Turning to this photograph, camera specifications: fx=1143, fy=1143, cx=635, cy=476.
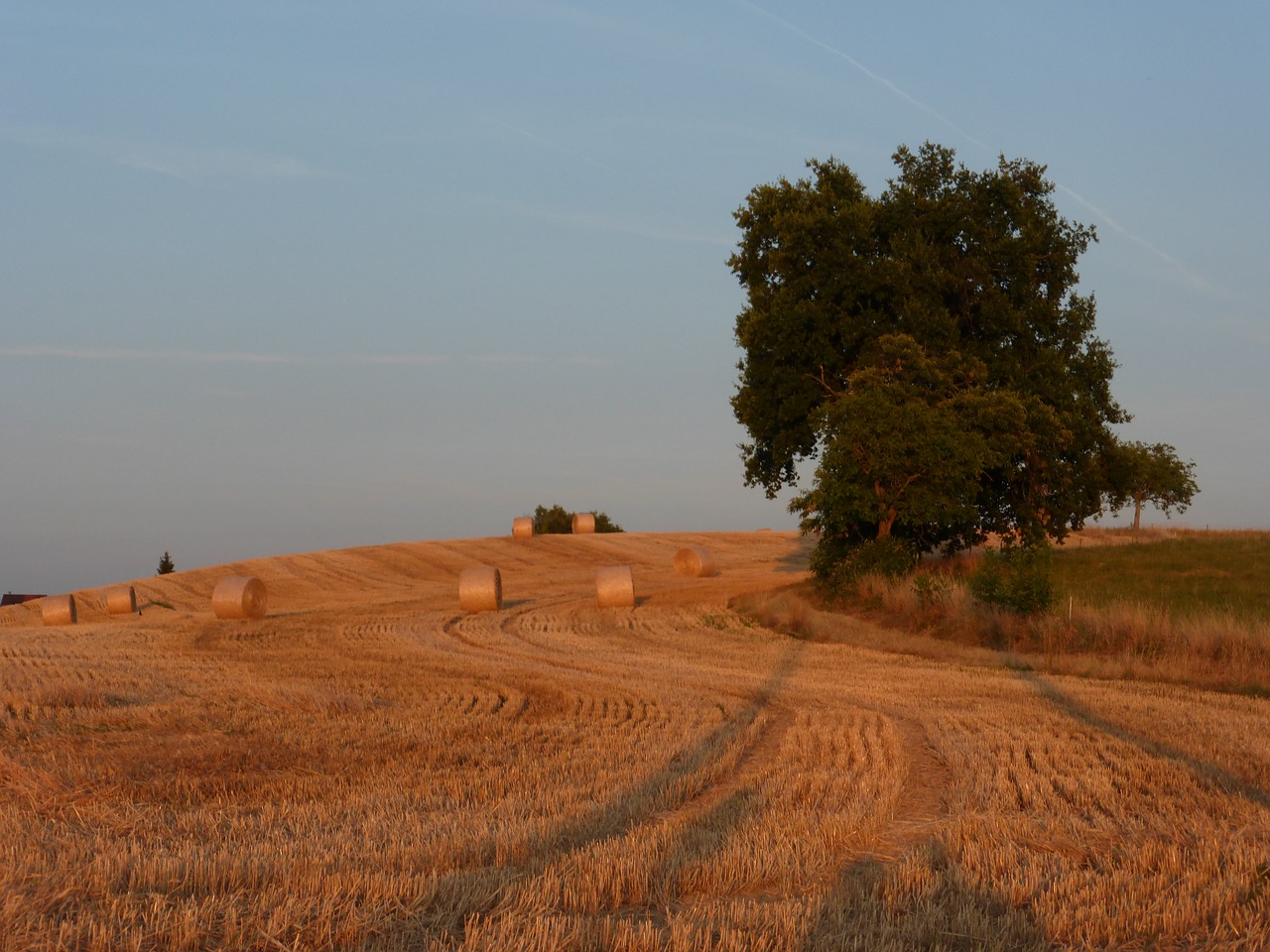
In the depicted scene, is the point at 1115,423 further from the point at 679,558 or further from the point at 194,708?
the point at 194,708

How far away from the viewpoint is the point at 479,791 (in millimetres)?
8883

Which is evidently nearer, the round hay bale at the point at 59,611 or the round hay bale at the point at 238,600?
the round hay bale at the point at 238,600

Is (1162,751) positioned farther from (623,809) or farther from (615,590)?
(615,590)

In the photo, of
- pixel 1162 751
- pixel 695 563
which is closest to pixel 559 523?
pixel 695 563

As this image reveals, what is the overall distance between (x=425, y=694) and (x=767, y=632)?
496 inches

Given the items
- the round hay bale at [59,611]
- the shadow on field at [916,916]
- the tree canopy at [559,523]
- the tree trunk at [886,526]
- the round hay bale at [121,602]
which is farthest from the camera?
the tree canopy at [559,523]

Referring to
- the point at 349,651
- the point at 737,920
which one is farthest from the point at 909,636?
the point at 737,920

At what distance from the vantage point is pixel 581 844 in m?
7.21

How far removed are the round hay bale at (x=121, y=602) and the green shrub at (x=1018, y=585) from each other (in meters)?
27.1

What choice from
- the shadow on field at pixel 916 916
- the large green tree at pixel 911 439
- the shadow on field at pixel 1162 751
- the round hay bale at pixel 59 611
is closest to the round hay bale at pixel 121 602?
the round hay bale at pixel 59 611

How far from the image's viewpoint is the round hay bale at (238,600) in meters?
31.0

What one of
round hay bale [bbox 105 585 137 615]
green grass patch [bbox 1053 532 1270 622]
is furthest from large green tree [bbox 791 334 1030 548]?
round hay bale [bbox 105 585 137 615]

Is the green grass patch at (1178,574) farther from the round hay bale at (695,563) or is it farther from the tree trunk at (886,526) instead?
the round hay bale at (695,563)

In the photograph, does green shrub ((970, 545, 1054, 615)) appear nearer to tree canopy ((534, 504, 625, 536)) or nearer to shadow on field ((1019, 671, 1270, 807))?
shadow on field ((1019, 671, 1270, 807))
